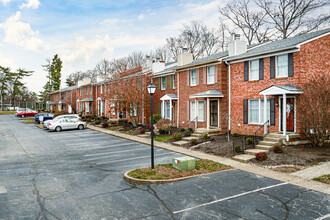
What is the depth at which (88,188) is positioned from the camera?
885 centimetres

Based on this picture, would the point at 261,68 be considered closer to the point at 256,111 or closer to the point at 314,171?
the point at 256,111

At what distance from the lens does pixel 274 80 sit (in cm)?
1609

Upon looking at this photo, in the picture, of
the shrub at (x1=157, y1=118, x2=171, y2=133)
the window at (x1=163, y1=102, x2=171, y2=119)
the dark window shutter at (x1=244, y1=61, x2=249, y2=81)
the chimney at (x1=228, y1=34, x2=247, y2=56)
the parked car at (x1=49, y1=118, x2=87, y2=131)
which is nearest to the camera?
the dark window shutter at (x1=244, y1=61, x2=249, y2=81)

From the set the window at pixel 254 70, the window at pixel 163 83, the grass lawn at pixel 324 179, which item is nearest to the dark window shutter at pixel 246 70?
the window at pixel 254 70

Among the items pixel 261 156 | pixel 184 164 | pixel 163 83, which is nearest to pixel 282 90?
pixel 261 156

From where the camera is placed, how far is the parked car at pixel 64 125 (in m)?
26.8

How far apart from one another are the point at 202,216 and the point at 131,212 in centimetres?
196

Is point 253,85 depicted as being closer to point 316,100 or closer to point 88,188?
point 316,100

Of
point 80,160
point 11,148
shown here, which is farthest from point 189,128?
point 11,148

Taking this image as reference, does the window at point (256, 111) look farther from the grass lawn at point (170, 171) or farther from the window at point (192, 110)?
the grass lawn at point (170, 171)

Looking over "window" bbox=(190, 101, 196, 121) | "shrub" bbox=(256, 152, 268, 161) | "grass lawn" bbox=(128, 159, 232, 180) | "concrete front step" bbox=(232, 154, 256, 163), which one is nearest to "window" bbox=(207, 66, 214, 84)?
"window" bbox=(190, 101, 196, 121)

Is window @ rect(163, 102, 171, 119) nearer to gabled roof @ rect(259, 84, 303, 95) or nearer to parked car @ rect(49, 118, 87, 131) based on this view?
parked car @ rect(49, 118, 87, 131)

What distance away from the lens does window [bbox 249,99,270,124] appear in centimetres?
1687

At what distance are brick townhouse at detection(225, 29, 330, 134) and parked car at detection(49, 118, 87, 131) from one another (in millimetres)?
18219
